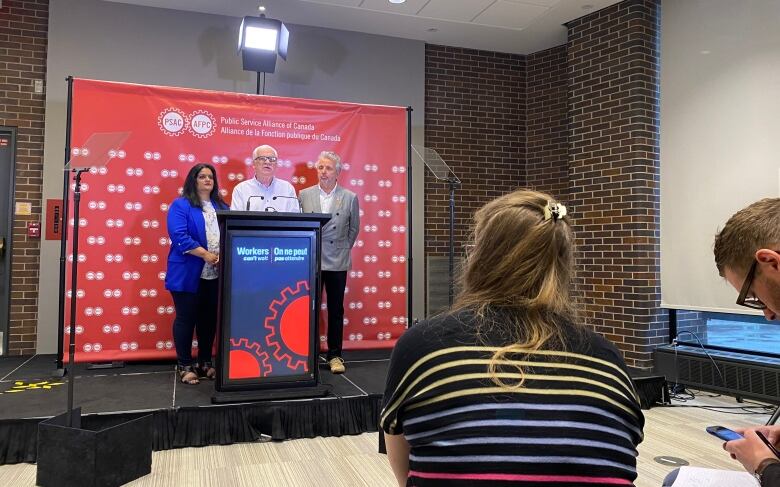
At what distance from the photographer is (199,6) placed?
15.9ft

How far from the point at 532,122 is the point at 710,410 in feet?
11.0

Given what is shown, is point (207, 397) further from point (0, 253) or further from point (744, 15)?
point (744, 15)

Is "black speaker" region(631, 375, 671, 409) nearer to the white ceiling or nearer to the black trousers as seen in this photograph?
the black trousers

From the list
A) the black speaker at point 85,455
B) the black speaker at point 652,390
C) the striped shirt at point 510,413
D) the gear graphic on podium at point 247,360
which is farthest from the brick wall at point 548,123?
the striped shirt at point 510,413

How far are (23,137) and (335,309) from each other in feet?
9.87

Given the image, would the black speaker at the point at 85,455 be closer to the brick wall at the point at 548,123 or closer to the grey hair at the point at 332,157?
the grey hair at the point at 332,157

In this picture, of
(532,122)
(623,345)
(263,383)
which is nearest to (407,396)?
(263,383)

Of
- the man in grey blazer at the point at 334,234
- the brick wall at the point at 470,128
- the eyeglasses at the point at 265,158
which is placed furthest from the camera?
the brick wall at the point at 470,128

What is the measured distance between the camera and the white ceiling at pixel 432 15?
15.6ft

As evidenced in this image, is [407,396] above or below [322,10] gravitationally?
below

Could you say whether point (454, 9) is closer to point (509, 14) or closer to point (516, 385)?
point (509, 14)

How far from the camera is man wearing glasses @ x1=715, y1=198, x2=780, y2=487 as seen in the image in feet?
3.35

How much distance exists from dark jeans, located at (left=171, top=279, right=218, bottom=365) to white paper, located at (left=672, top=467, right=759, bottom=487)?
9.84 feet

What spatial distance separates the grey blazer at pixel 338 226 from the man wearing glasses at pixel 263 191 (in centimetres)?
15
